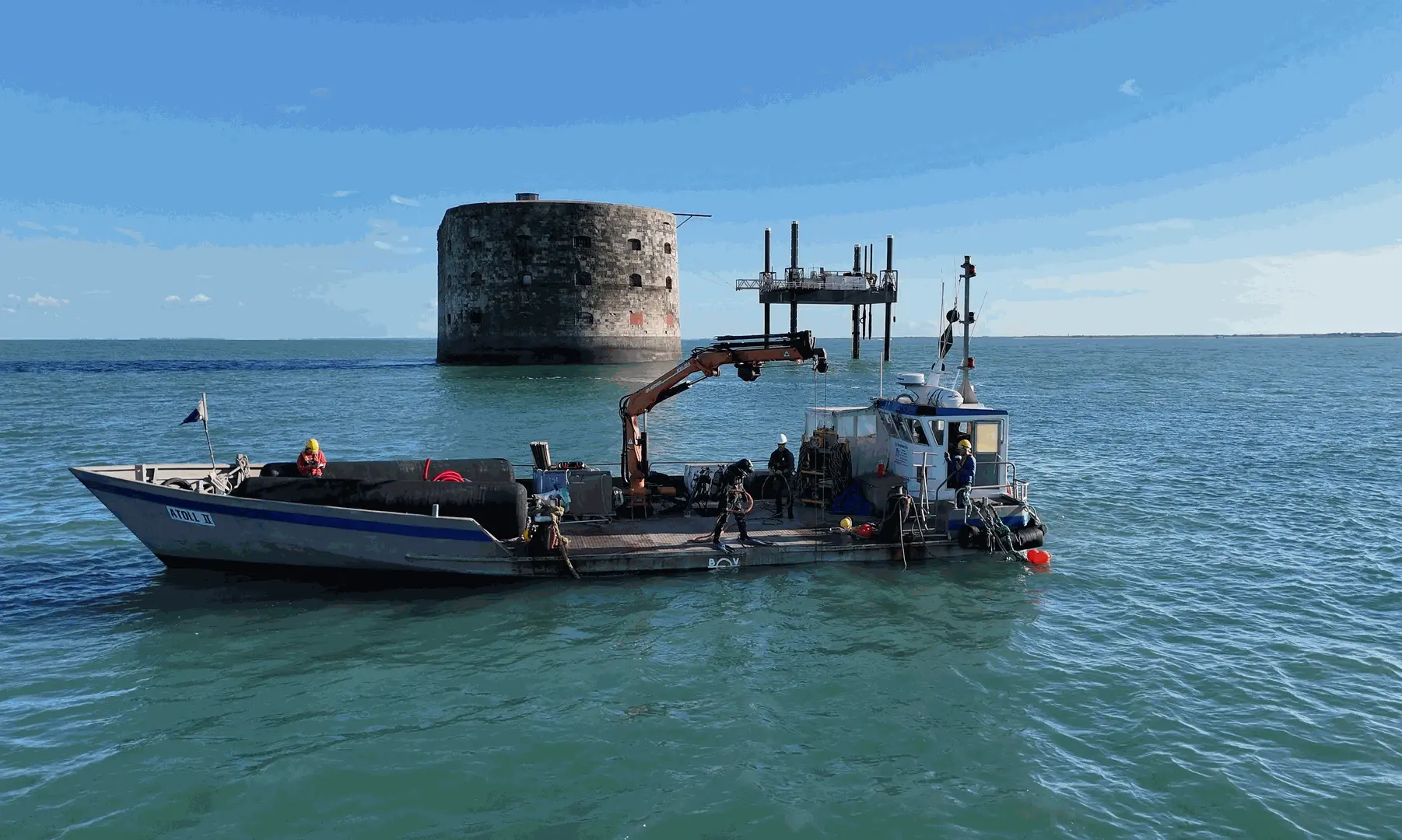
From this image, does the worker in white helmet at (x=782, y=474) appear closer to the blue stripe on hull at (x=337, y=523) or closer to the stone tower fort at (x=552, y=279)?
the blue stripe on hull at (x=337, y=523)

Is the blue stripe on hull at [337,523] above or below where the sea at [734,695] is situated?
above

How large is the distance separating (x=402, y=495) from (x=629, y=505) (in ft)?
16.3

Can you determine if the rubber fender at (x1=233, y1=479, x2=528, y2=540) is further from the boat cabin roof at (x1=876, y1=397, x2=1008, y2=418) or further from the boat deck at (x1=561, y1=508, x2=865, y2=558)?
the boat cabin roof at (x1=876, y1=397, x2=1008, y2=418)

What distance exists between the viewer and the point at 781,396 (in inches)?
2616

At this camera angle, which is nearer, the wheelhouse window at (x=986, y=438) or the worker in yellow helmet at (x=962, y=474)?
the worker in yellow helmet at (x=962, y=474)

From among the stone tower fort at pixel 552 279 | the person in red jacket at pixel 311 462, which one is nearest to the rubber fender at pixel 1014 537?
the person in red jacket at pixel 311 462

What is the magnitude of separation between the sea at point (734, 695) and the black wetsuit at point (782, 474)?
2.28m

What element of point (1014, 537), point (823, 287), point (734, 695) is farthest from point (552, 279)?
point (734, 695)

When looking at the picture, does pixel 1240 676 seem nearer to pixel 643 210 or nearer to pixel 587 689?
pixel 587 689

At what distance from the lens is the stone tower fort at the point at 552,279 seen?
3024 inches

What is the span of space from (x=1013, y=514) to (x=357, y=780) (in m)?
13.1

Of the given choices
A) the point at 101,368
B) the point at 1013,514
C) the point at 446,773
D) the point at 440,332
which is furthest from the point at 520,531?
the point at 101,368

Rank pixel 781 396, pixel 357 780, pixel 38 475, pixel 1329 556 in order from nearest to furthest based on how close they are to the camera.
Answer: pixel 357 780
pixel 1329 556
pixel 38 475
pixel 781 396

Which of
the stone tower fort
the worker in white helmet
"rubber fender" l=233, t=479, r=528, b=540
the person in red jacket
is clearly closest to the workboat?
"rubber fender" l=233, t=479, r=528, b=540
